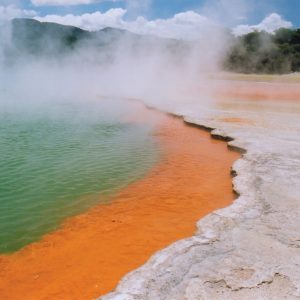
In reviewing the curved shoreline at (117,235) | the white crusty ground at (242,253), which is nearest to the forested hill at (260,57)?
the curved shoreline at (117,235)

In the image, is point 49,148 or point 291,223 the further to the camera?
point 49,148

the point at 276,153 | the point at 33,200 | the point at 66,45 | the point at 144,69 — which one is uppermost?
the point at 66,45

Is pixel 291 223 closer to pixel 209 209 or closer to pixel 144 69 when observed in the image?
pixel 209 209

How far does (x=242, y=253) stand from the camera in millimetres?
2955

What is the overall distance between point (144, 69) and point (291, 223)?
25.9 metres

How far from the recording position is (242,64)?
107 feet

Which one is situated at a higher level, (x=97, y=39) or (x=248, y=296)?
(x=97, y=39)

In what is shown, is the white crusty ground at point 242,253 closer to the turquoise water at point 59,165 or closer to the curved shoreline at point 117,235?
the curved shoreline at point 117,235

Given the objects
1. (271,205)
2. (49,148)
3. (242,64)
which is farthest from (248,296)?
(242,64)

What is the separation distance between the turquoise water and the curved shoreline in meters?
0.24

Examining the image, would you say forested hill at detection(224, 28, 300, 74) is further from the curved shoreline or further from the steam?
the curved shoreline

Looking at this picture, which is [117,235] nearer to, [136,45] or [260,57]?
[260,57]

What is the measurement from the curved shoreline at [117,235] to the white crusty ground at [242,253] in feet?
1.13

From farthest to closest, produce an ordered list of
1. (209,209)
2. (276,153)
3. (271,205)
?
(276,153) → (209,209) → (271,205)
